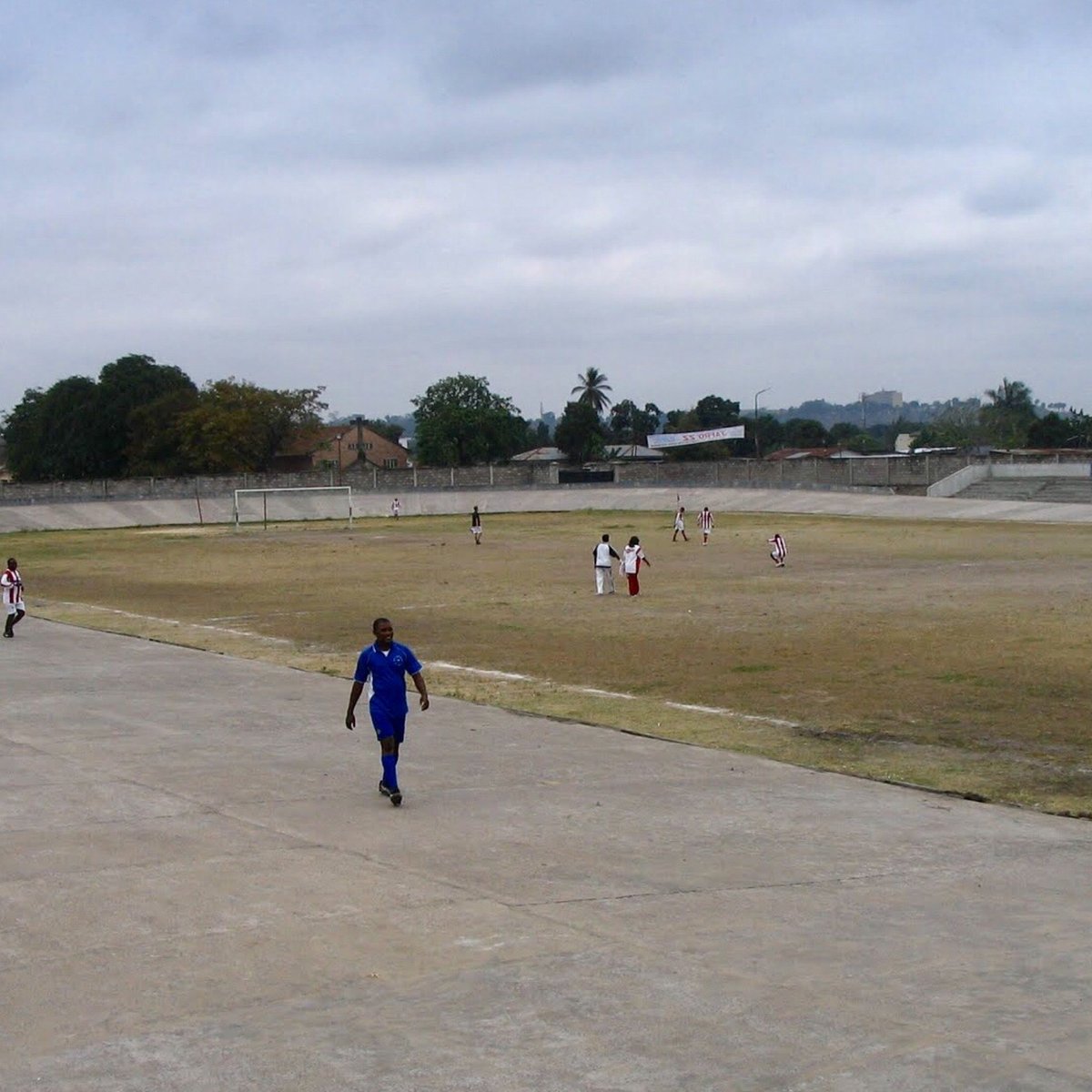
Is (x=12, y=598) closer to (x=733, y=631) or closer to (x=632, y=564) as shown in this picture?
(x=632, y=564)

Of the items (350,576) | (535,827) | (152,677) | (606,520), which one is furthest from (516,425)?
(535,827)

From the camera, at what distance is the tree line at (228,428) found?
11988 cm

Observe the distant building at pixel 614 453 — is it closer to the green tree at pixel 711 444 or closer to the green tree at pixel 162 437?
the green tree at pixel 711 444

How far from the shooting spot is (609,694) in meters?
20.5

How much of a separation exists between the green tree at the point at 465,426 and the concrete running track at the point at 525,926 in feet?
410

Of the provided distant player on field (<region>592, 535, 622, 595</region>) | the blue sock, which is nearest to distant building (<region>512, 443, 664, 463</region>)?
distant player on field (<region>592, 535, 622, 595</region>)

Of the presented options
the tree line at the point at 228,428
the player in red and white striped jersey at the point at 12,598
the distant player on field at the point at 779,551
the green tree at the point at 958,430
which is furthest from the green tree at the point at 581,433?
the player in red and white striped jersey at the point at 12,598

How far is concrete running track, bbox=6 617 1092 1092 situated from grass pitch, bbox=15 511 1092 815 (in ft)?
5.90

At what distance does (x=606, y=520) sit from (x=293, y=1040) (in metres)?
73.6

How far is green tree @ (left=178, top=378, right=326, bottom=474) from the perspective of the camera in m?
118

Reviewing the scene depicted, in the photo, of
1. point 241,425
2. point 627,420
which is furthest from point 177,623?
point 627,420

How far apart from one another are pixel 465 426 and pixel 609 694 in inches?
Answer: 4775

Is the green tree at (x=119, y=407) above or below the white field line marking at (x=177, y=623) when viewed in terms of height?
above

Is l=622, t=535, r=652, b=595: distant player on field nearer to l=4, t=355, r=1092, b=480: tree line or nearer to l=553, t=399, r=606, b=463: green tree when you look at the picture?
l=4, t=355, r=1092, b=480: tree line
